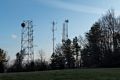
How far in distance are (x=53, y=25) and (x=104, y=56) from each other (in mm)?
17549

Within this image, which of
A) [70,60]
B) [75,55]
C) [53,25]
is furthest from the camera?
[75,55]

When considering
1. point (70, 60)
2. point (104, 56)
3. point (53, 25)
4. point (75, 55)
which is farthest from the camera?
point (75, 55)

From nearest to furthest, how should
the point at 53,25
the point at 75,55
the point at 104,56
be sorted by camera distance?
the point at 104,56, the point at 53,25, the point at 75,55

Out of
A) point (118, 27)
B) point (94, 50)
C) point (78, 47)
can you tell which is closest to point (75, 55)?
point (78, 47)

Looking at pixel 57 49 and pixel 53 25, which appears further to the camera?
pixel 57 49

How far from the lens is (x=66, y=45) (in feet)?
344

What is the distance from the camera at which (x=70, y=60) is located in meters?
103

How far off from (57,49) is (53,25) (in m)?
16.0

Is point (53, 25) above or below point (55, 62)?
above

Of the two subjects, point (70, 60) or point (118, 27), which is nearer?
point (118, 27)

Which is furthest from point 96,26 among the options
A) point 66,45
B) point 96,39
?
point 66,45

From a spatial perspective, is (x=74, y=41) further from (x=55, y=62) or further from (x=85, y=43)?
(x=55, y=62)

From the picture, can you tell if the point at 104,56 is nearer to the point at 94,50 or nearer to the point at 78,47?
the point at 94,50

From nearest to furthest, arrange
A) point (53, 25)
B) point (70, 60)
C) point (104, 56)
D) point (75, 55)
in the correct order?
point (104, 56) < point (53, 25) < point (70, 60) < point (75, 55)
